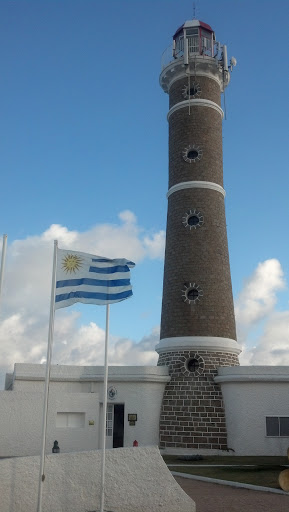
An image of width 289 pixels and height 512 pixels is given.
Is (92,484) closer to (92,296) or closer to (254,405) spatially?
(92,296)

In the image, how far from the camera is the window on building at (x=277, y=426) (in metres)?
24.3

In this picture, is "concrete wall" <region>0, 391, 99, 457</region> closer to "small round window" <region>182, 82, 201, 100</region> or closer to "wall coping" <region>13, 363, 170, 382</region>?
"wall coping" <region>13, 363, 170, 382</region>

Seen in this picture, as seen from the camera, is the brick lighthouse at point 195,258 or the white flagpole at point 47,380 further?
the brick lighthouse at point 195,258

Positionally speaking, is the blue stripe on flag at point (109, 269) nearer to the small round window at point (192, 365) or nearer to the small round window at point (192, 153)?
the small round window at point (192, 365)

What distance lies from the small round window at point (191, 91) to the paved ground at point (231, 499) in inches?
811

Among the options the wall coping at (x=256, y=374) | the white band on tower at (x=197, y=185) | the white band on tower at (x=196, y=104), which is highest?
the white band on tower at (x=196, y=104)

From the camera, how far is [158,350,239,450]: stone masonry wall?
81.5 ft

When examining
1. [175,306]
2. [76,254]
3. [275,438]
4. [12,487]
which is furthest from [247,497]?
[175,306]

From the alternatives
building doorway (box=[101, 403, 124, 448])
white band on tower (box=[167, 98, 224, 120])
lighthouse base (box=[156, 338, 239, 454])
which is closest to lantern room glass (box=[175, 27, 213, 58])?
white band on tower (box=[167, 98, 224, 120])

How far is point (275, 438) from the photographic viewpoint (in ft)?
79.6

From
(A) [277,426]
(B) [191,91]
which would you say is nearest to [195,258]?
(A) [277,426]

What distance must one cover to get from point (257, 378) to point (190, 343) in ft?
11.6

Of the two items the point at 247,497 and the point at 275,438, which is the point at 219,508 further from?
the point at 275,438

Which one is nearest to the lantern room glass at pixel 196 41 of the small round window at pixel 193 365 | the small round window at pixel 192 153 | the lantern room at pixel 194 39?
the lantern room at pixel 194 39
